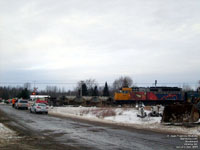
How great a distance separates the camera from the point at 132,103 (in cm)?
4950

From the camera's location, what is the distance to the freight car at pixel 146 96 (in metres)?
49.9

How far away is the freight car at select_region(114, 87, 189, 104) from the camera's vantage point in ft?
164

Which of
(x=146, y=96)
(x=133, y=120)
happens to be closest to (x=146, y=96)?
(x=146, y=96)

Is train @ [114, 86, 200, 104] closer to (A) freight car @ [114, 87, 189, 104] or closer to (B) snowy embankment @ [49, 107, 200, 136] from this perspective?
(A) freight car @ [114, 87, 189, 104]

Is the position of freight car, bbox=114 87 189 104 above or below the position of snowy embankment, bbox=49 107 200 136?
above

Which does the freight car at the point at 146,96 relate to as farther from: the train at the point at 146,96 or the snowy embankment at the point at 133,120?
the snowy embankment at the point at 133,120

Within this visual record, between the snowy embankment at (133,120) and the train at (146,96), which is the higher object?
the train at (146,96)

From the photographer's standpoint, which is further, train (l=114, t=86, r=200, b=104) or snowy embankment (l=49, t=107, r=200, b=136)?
train (l=114, t=86, r=200, b=104)

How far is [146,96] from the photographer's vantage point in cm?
5022

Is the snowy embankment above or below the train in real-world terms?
below

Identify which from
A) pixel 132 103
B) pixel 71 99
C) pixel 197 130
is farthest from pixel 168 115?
pixel 71 99

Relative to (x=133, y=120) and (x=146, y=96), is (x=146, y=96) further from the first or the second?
(x=133, y=120)

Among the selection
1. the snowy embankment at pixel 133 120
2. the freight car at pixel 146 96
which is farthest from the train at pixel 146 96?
the snowy embankment at pixel 133 120

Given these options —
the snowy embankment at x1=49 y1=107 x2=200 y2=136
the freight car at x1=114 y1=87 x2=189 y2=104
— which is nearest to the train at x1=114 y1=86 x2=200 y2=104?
the freight car at x1=114 y1=87 x2=189 y2=104
